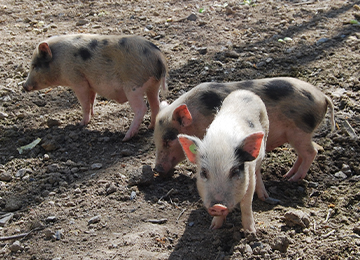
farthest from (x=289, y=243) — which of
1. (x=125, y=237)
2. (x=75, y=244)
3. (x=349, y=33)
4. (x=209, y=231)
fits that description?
(x=349, y=33)

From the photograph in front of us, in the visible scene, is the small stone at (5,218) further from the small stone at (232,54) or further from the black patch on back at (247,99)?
the small stone at (232,54)

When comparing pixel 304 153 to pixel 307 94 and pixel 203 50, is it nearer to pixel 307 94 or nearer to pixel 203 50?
pixel 307 94

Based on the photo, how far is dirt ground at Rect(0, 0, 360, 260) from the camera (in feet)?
12.2

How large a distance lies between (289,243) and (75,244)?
1.83 m

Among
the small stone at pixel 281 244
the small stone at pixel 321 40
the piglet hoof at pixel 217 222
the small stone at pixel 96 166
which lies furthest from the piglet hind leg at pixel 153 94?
the small stone at pixel 321 40

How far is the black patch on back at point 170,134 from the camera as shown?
4817mm

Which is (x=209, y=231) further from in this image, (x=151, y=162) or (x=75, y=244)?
(x=151, y=162)

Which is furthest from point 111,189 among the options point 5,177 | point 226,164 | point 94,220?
point 226,164

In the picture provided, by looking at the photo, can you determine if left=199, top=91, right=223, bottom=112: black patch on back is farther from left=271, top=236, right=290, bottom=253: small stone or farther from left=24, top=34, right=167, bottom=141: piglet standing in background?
left=271, top=236, right=290, bottom=253: small stone

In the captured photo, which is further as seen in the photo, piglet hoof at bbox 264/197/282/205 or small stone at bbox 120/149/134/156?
small stone at bbox 120/149/134/156

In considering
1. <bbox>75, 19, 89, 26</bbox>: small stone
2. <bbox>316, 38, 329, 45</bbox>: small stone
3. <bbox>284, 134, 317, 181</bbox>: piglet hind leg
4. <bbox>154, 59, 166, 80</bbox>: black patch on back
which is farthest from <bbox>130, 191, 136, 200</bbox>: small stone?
<bbox>75, 19, 89, 26</bbox>: small stone

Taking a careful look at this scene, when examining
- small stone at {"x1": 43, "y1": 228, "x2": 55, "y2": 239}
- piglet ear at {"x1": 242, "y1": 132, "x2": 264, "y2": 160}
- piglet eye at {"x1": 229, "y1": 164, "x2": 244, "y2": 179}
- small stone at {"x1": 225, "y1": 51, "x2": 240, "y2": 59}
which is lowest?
small stone at {"x1": 43, "y1": 228, "x2": 55, "y2": 239}

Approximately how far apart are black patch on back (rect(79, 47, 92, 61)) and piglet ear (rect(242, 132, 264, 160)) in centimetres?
349

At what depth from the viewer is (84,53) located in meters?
6.13
